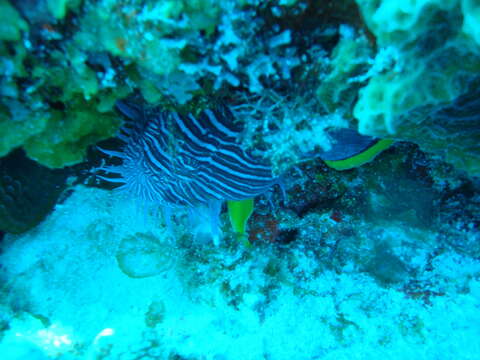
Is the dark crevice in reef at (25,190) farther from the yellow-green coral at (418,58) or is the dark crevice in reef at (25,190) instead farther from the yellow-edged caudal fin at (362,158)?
the yellow-green coral at (418,58)

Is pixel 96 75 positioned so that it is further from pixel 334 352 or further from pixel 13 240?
pixel 334 352

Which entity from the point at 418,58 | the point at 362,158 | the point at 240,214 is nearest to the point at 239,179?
the point at 240,214

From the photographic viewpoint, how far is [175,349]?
8.33 feet

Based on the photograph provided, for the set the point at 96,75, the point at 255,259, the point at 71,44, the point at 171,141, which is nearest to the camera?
the point at 71,44

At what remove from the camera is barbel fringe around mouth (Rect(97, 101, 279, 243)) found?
2156 millimetres

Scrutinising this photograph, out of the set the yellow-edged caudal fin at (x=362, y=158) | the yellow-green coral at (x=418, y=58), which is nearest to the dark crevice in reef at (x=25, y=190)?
the yellow-edged caudal fin at (x=362, y=158)

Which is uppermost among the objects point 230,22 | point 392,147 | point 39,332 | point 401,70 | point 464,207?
point 392,147

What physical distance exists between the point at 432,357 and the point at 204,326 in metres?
1.81

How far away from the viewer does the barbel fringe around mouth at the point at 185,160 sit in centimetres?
216

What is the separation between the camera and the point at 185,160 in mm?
2297

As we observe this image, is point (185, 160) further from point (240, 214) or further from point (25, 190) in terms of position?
point (25, 190)

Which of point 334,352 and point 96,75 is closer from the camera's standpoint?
point 96,75

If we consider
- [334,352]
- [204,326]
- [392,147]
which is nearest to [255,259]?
[204,326]

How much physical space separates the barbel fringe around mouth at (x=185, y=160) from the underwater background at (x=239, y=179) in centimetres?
2
